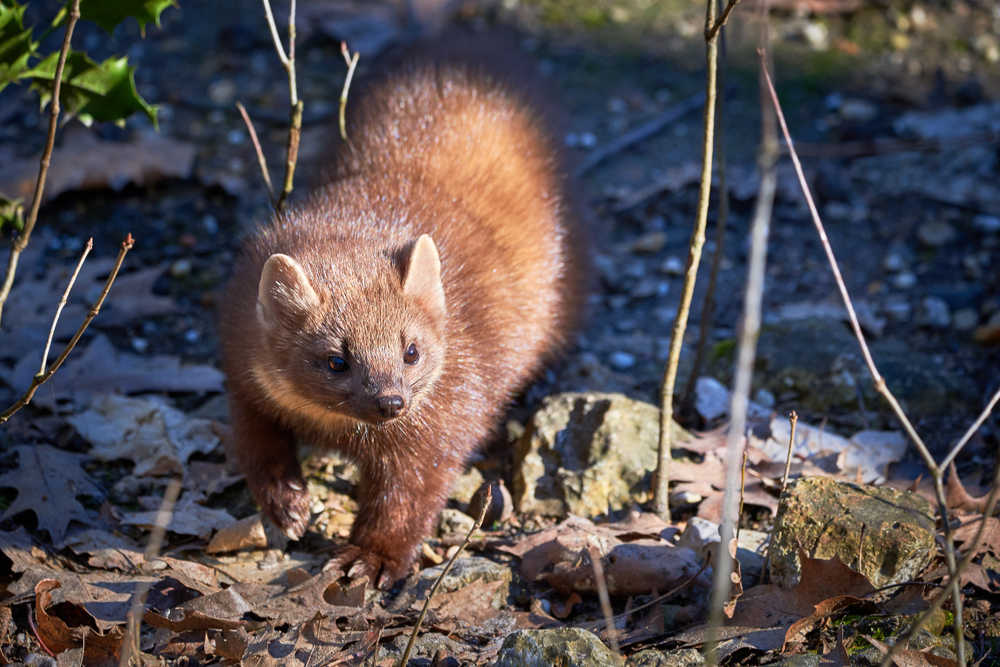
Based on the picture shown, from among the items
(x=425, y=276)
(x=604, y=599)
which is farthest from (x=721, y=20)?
(x=604, y=599)

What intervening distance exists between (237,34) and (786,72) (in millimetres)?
4772

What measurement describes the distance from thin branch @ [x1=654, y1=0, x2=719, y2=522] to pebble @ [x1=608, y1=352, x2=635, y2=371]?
1.36m

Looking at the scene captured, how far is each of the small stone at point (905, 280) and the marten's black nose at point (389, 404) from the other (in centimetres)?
384

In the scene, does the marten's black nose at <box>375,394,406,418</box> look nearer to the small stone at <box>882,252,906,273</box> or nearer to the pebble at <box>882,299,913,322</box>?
the pebble at <box>882,299,913,322</box>

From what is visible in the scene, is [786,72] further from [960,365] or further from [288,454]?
[288,454]

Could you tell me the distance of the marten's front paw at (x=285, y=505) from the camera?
4262 mm

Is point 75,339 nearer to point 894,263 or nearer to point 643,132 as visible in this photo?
point 894,263

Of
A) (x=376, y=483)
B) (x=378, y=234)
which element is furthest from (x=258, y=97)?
(x=376, y=483)

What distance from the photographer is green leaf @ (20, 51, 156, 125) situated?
428 cm

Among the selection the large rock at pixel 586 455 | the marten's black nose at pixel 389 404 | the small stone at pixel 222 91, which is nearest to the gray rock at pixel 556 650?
the marten's black nose at pixel 389 404

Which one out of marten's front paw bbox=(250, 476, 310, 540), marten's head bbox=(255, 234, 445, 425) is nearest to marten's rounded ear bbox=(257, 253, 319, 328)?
marten's head bbox=(255, 234, 445, 425)

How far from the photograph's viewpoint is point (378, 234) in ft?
14.1

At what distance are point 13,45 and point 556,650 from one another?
11.0ft

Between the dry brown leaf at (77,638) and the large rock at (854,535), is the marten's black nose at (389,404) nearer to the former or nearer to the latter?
the dry brown leaf at (77,638)
